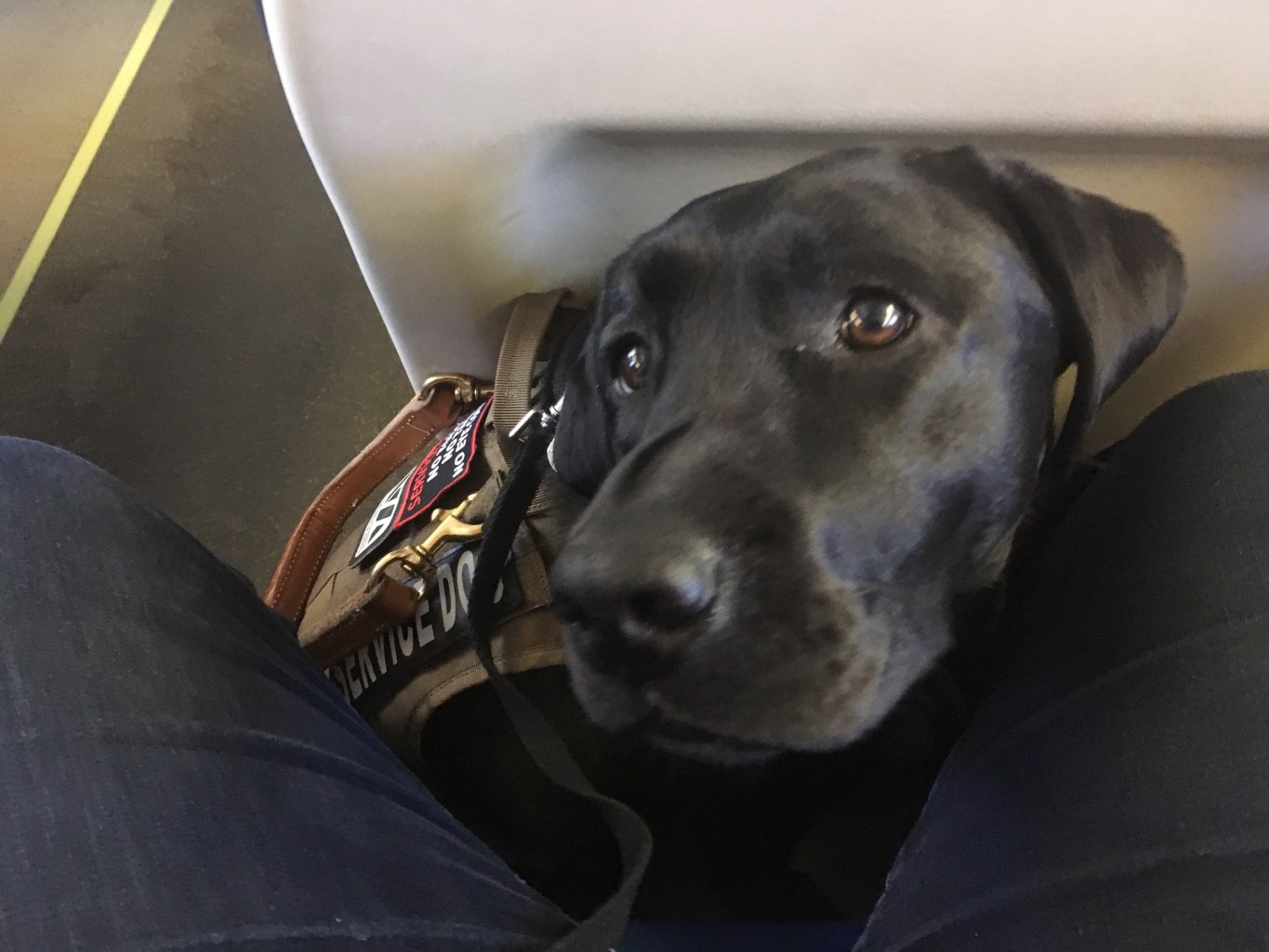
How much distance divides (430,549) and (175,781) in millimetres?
356

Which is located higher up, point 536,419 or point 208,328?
point 536,419

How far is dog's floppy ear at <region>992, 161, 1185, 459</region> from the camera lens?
2.68 ft

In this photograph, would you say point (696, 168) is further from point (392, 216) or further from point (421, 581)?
point (421, 581)

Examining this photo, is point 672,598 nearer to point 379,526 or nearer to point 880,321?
point 880,321

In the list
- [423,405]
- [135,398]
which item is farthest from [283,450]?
[423,405]

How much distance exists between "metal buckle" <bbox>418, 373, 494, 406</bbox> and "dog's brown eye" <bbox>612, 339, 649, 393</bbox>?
31 centimetres

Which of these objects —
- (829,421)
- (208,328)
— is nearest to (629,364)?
(829,421)

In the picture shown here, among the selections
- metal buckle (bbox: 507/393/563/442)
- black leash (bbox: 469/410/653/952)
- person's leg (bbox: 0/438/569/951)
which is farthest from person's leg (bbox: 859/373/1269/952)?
metal buckle (bbox: 507/393/563/442)

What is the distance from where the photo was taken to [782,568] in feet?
2.25

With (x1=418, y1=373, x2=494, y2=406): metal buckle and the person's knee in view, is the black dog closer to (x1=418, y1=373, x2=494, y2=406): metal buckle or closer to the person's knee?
(x1=418, y1=373, x2=494, y2=406): metal buckle

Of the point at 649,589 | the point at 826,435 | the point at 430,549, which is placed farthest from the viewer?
the point at 430,549

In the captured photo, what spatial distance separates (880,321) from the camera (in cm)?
77

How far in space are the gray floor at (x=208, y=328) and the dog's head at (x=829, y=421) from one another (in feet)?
3.51

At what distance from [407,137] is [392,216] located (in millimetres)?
104
